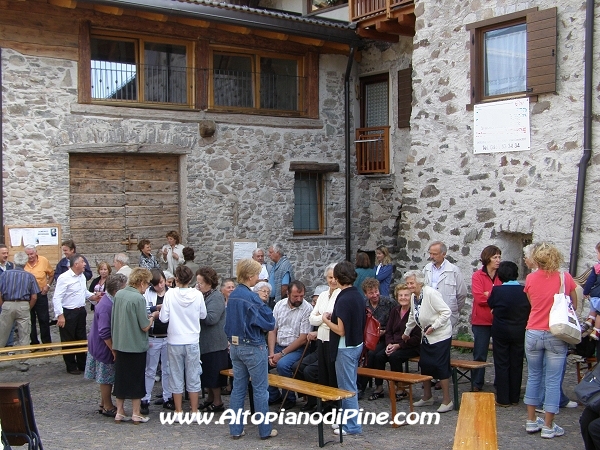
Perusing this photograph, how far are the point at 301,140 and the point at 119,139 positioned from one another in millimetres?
3541

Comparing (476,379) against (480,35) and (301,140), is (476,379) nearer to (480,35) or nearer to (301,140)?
(480,35)

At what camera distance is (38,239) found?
37.8ft

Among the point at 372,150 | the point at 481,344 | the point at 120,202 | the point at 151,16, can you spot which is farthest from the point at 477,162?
the point at 120,202

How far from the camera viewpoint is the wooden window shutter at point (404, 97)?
13.9 meters

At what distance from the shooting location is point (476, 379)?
8312 mm

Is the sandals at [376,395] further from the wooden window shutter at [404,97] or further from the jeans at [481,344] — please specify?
the wooden window shutter at [404,97]

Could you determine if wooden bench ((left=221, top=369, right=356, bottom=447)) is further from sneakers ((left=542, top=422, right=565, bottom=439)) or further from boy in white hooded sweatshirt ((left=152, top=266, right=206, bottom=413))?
sneakers ((left=542, top=422, right=565, bottom=439))

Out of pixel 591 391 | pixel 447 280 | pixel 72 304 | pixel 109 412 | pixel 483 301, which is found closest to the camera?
pixel 591 391

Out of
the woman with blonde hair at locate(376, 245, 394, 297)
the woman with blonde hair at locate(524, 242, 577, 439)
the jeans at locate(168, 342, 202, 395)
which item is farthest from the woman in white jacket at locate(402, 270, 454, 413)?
the woman with blonde hair at locate(376, 245, 394, 297)

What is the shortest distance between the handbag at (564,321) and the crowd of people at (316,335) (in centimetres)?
14

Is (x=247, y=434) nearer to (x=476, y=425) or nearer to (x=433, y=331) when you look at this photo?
(x=433, y=331)

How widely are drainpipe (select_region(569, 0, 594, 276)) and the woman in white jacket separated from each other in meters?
3.02

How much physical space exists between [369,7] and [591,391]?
9.49m

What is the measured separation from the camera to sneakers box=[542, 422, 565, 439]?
6.65 m
